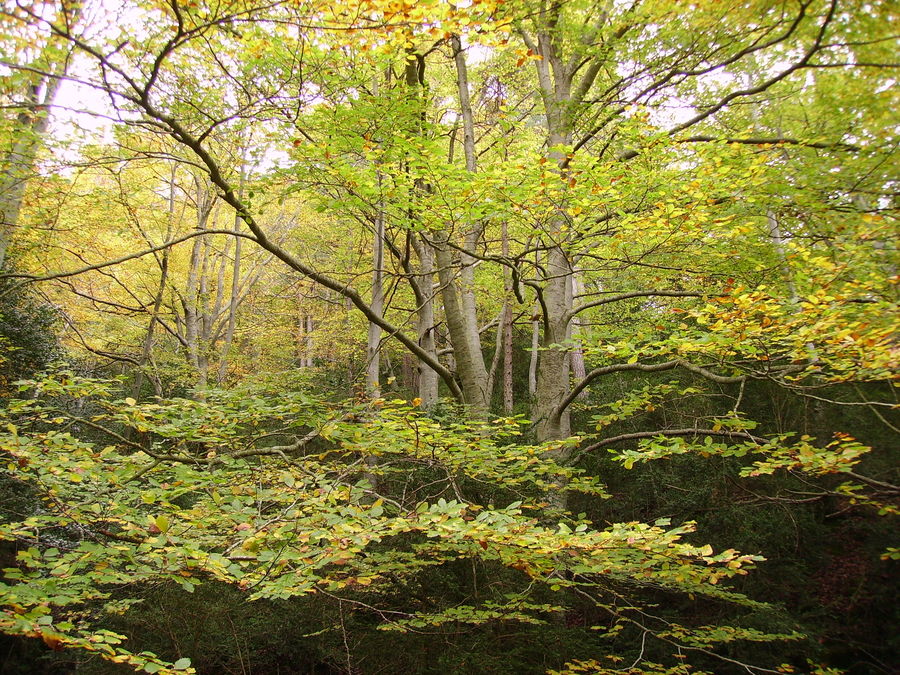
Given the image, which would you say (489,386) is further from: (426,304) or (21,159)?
(21,159)

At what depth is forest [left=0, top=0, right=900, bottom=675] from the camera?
3.10 metres

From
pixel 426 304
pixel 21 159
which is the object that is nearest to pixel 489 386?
pixel 426 304

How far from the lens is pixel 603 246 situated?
5.97 metres

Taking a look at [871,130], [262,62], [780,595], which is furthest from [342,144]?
[780,595]

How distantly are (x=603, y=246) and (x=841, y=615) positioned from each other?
5.46 metres

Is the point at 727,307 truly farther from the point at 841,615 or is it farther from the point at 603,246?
the point at 841,615

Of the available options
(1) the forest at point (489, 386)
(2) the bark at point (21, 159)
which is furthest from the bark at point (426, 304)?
(2) the bark at point (21, 159)

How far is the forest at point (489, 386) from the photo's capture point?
310cm

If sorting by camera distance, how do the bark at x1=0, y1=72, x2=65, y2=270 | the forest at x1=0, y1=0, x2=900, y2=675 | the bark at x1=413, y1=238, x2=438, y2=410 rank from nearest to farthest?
the forest at x1=0, y1=0, x2=900, y2=675
the bark at x1=0, y1=72, x2=65, y2=270
the bark at x1=413, y1=238, x2=438, y2=410

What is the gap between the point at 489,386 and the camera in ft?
23.7

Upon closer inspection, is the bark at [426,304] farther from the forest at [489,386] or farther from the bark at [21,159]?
the bark at [21,159]

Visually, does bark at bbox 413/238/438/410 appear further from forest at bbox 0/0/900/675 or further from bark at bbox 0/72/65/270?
bark at bbox 0/72/65/270

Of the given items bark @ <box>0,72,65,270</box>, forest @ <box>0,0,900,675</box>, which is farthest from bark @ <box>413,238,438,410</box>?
bark @ <box>0,72,65,270</box>

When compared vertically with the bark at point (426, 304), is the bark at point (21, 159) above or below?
above
